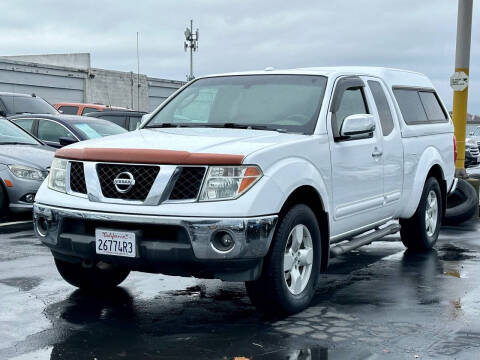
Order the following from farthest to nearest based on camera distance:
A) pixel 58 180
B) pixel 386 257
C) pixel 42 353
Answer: pixel 386 257 < pixel 58 180 < pixel 42 353

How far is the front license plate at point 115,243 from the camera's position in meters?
5.03

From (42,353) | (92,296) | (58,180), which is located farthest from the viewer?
(92,296)

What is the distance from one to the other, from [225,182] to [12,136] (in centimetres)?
699

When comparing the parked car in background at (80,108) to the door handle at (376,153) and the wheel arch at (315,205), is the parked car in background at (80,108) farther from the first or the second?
the wheel arch at (315,205)

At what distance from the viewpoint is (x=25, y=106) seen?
56.3 ft

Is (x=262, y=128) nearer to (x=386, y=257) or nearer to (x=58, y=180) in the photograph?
(x=58, y=180)

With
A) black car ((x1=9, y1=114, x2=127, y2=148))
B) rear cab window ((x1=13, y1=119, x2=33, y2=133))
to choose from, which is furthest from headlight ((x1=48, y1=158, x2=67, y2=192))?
rear cab window ((x1=13, y1=119, x2=33, y2=133))

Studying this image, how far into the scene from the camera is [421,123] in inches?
321

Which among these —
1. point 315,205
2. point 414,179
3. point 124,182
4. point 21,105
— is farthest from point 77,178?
point 21,105

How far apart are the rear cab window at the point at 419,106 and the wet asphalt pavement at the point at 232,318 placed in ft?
5.23

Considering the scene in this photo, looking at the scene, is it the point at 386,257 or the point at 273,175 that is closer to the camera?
the point at 273,175

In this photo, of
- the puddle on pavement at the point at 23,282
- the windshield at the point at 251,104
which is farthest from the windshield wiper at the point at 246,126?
the puddle on pavement at the point at 23,282

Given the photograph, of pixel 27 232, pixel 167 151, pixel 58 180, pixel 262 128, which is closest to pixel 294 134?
pixel 262 128

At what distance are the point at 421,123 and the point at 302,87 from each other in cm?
221
